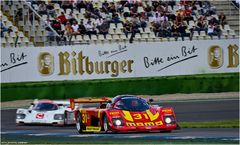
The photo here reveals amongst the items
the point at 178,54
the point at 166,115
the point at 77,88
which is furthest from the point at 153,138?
the point at 178,54

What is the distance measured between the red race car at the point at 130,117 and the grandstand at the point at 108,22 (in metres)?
13.7

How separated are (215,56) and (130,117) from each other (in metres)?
18.0

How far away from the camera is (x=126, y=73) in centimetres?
3600

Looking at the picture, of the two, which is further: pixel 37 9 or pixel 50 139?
pixel 37 9

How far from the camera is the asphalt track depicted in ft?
62.1

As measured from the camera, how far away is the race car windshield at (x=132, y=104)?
67.5 ft

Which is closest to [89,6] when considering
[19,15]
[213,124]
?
[19,15]

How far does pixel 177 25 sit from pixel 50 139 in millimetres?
19288

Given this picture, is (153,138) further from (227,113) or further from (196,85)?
(196,85)

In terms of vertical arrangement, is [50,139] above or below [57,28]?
below

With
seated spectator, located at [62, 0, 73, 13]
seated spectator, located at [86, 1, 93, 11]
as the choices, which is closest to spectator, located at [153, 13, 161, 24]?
seated spectator, located at [86, 1, 93, 11]

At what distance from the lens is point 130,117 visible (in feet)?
66.4

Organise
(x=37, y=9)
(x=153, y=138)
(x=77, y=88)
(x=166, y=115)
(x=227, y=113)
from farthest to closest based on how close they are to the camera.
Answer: (x=37, y=9) → (x=77, y=88) → (x=227, y=113) → (x=166, y=115) → (x=153, y=138)

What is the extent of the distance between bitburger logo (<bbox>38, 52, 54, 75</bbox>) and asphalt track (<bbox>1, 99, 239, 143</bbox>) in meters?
3.68
